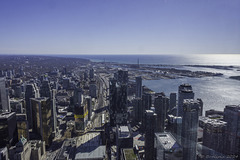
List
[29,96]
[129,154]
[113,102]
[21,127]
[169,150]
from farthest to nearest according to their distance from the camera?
[113,102] < [29,96] < [21,127] < [129,154] < [169,150]

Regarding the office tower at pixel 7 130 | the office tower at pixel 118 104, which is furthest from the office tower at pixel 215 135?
the office tower at pixel 7 130

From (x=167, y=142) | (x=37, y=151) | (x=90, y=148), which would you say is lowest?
(x=37, y=151)

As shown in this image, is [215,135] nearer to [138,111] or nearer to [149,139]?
[149,139]

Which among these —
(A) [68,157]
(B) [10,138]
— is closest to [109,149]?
(A) [68,157]

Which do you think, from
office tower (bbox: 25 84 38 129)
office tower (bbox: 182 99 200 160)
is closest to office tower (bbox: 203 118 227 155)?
office tower (bbox: 182 99 200 160)

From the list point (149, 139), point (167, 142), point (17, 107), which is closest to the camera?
point (167, 142)

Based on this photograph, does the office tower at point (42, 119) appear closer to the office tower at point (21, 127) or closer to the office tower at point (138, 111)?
the office tower at point (21, 127)

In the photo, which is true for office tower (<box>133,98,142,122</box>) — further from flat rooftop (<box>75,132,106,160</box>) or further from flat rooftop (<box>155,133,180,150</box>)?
flat rooftop (<box>155,133,180,150</box>)

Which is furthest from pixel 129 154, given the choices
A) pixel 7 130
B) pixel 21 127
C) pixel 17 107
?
pixel 17 107
